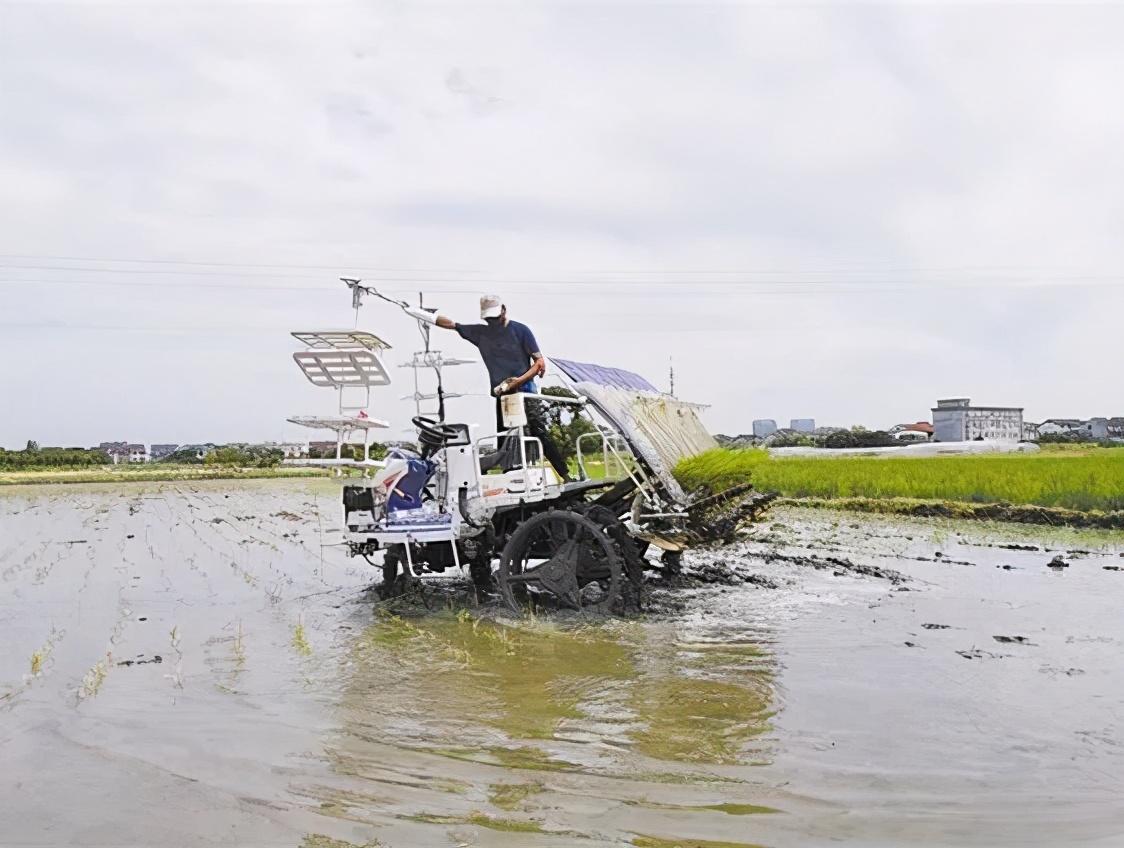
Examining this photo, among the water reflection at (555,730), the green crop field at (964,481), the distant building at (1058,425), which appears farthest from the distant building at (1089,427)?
the water reflection at (555,730)

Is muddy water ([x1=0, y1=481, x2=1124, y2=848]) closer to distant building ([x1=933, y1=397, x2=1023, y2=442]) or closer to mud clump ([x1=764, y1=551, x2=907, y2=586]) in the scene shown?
mud clump ([x1=764, y1=551, x2=907, y2=586])

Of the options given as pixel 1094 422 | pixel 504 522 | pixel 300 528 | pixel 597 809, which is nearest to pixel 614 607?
pixel 504 522

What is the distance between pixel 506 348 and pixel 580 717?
164 inches

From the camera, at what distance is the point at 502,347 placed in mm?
8477

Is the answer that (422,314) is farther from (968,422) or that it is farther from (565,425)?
(968,422)

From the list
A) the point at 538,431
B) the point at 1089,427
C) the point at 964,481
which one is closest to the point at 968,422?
the point at 1089,427

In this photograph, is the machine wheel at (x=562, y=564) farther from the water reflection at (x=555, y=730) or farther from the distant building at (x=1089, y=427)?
the distant building at (x=1089, y=427)

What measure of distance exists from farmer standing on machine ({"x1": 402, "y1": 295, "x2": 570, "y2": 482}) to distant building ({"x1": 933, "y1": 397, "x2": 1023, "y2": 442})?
58020 millimetres

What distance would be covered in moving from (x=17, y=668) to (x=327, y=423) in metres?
2.99

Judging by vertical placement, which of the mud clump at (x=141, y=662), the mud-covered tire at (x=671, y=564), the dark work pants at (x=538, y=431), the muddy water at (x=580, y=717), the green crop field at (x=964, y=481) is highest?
the dark work pants at (x=538, y=431)

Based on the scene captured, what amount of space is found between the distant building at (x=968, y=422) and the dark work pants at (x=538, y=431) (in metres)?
57.4

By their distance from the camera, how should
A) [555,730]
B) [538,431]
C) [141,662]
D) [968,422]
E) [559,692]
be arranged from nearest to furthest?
[555,730] < [559,692] < [141,662] < [538,431] < [968,422]

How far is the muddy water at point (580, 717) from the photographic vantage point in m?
3.74

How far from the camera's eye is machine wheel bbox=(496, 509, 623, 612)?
25.7 ft
